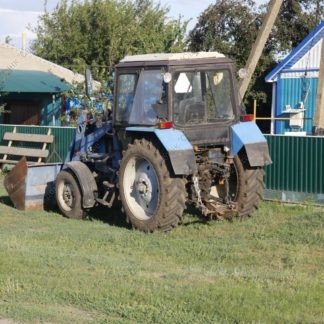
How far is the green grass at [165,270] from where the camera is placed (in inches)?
249

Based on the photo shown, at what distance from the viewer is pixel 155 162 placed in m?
10.1

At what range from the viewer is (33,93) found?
25.6 meters

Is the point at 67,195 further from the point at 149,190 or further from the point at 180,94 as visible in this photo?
the point at 180,94

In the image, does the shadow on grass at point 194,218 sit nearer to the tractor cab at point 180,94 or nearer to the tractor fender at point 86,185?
the tractor cab at point 180,94

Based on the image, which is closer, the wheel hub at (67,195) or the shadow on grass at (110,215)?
the shadow on grass at (110,215)

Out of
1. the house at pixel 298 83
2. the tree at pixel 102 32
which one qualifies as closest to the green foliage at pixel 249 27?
the tree at pixel 102 32

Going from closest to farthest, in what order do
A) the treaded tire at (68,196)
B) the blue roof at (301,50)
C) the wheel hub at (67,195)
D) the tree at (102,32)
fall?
1. the treaded tire at (68,196)
2. the wheel hub at (67,195)
3. the blue roof at (301,50)
4. the tree at (102,32)

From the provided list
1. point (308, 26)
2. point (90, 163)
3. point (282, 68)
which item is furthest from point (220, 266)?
point (308, 26)

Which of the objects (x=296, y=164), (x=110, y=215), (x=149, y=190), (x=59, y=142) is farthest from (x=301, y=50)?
(x=149, y=190)

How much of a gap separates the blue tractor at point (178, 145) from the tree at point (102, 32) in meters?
15.5

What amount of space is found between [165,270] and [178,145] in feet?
7.92

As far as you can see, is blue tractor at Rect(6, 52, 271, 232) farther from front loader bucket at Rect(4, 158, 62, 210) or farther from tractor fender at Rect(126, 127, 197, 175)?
front loader bucket at Rect(4, 158, 62, 210)

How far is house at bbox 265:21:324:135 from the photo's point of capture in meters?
25.7

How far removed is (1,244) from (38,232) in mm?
1120
